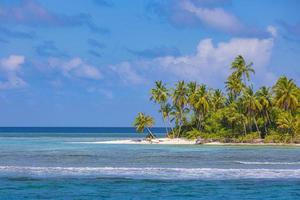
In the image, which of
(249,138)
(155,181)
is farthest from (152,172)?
(249,138)

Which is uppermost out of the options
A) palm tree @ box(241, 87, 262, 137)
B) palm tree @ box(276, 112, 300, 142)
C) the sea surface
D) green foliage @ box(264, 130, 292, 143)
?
palm tree @ box(241, 87, 262, 137)

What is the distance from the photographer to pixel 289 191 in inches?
A: 1289

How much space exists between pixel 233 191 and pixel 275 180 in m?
5.94

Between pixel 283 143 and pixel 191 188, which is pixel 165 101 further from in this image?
pixel 191 188

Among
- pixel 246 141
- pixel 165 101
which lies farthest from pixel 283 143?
pixel 165 101

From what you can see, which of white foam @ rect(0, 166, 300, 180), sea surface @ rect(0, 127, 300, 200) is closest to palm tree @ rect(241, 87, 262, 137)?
sea surface @ rect(0, 127, 300, 200)

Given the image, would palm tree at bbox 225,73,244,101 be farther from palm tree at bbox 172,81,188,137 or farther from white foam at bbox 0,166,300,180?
white foam at bbox 0,166,300,180

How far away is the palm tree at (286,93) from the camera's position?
3605 inches

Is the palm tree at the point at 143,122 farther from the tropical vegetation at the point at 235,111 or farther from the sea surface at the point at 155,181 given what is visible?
the sea surface at the point at 155,181

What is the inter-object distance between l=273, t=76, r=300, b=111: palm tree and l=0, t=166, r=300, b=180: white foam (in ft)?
159

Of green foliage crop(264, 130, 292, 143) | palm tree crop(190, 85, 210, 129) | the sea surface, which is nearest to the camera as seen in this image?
the sea surface

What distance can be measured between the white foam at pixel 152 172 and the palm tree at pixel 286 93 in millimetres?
48441

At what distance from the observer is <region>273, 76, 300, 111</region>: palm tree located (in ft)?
300

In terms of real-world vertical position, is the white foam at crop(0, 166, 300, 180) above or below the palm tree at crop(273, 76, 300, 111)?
below
